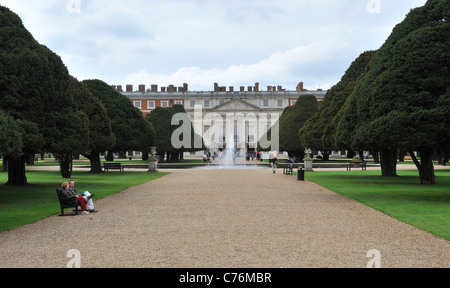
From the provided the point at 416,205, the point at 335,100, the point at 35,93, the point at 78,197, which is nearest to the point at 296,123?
the point at 335,100

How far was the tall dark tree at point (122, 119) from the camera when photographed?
32844 mm

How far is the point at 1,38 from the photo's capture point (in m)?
17.7

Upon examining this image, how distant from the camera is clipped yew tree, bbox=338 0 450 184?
15.4m

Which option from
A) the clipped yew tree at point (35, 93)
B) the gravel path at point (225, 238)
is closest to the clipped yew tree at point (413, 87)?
the gravel path at point (225, 238)

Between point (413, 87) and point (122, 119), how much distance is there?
2133 cm

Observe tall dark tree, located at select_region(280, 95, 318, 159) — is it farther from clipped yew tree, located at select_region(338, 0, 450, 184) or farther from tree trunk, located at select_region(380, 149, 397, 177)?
clipped yew tree, located at select_region(338, 0, 450, 184)

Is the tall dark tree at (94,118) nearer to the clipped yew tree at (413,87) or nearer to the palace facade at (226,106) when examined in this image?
the clipped yew tree at (413,87)

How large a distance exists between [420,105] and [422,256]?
1011cm

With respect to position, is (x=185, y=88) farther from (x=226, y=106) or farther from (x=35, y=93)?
(x=35, y=93)

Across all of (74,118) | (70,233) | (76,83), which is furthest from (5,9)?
(70,233)

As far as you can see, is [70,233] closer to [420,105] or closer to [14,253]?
[14,253]

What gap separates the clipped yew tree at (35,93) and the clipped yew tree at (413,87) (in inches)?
446

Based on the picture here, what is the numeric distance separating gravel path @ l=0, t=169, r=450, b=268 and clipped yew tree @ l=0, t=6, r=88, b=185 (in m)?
5.78

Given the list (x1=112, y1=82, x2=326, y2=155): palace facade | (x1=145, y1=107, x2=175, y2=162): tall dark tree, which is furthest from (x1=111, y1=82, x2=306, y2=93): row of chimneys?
(x1=145, y1=107, x2=175, y2=162): tall dark tree
